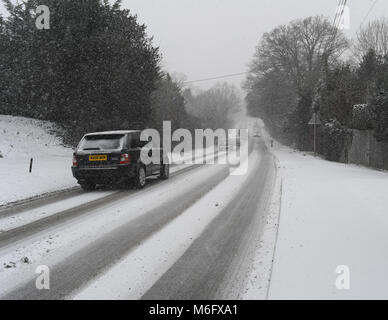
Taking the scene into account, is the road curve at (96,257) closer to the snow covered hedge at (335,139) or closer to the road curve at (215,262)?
the road curve at (215,262)

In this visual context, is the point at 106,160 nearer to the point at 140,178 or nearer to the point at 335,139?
the point at 140,178

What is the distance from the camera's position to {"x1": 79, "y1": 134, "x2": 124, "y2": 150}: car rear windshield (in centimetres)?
1116

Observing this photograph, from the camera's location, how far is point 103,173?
11.0m

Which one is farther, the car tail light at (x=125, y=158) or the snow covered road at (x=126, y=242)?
the car tail light at (x=125, y=158)

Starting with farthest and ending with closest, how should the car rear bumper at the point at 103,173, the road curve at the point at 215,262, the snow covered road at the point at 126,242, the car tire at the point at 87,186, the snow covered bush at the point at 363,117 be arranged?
the snow covered bush at the point at 363,117 < the car tire at the point at 87,186 < the car rear bumper at the point at 103,173 < the snow covered road at the point at 126,242 < the road curve at the point at 215,262

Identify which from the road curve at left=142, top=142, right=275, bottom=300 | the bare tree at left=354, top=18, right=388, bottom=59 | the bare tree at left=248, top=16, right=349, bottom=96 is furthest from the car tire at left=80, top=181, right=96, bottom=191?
the bare tree at left=354, top=18, right=388, bottom=59

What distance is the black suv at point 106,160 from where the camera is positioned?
11.0 meters

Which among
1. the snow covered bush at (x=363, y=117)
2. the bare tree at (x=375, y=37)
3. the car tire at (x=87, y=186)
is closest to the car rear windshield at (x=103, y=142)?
the car tire at (x=87, y=186)

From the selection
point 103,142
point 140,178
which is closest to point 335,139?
point 140,178

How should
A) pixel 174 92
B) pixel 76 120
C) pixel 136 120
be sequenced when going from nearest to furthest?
1. pixel 76 120
2. pixel 136 120
3. pixel 174 92

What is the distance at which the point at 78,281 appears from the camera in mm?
4527

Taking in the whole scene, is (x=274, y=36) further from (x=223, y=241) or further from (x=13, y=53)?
(x=223, y=241)

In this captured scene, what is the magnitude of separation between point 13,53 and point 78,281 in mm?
22487
